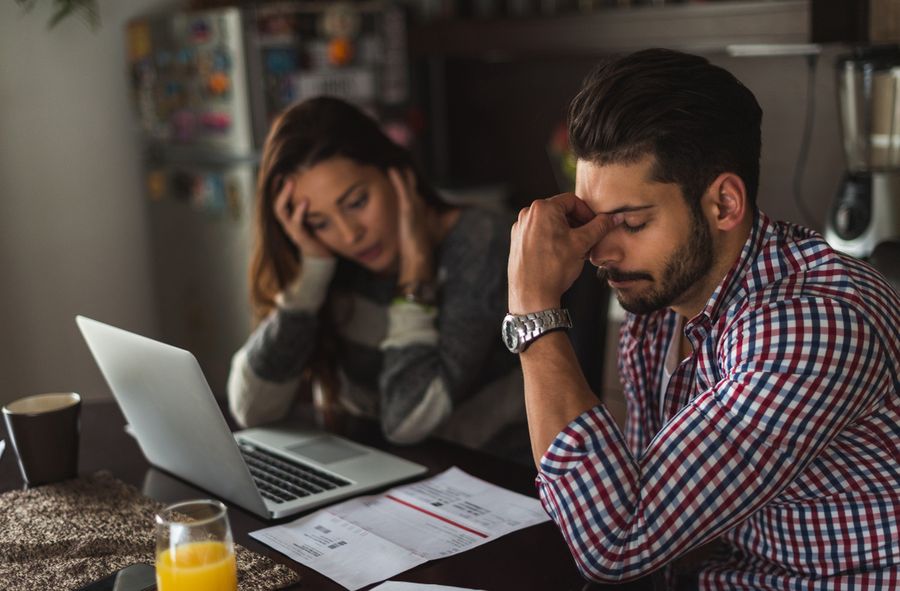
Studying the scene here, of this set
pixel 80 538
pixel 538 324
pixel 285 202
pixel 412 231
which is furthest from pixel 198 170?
pixel 538 324

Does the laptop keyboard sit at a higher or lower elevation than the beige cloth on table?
lower

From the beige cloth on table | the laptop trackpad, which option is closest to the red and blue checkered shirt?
the beige cloth on table

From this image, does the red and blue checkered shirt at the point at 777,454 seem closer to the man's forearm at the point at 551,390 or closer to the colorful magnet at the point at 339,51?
the man's forearm at the point at 551,390

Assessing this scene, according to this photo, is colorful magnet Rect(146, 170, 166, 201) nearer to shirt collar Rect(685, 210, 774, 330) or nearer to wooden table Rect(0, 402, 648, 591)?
wooden table Rect(0, 402, 648, 591)

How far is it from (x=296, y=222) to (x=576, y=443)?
3.09 feet

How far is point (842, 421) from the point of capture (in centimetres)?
108

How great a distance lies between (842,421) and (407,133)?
255 cm

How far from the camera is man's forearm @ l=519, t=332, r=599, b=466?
1.15 metres

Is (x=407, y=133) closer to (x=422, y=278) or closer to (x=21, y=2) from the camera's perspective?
(x=21, y=2)

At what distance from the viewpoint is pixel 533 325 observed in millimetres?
1221

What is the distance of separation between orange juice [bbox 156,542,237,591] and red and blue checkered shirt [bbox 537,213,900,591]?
35cm

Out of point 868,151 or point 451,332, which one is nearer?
point 451,332

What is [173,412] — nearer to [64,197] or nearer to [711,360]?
[711,360]

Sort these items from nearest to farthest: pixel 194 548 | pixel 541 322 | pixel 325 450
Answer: pixel 194 548
pixel 541 322
pixel 325 450
